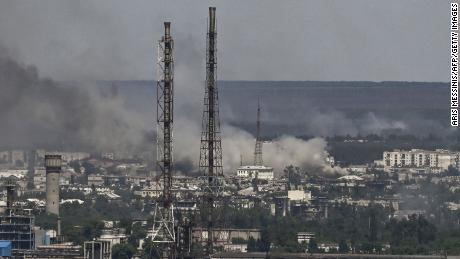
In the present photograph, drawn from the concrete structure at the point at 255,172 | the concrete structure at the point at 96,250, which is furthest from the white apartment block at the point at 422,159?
the concrete structure at the point at 96,250

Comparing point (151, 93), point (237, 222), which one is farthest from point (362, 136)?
point (237, 222)

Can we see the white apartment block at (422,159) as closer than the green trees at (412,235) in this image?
No

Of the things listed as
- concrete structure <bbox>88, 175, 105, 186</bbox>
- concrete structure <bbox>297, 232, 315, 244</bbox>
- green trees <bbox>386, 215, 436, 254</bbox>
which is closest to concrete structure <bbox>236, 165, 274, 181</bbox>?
concrete structure <bbox>88, 175, 105, 186</bbox>

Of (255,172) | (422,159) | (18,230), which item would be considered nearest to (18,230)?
(18,230)

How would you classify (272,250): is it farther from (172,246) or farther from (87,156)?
(87,156)

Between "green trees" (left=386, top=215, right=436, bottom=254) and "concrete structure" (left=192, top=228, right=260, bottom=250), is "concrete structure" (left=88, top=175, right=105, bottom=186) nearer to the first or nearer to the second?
"green trees" (left=386, top=215, right=436, bottom=254)

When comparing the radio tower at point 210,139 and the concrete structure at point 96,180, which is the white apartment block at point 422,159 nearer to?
the concrete structure at point 96,180
